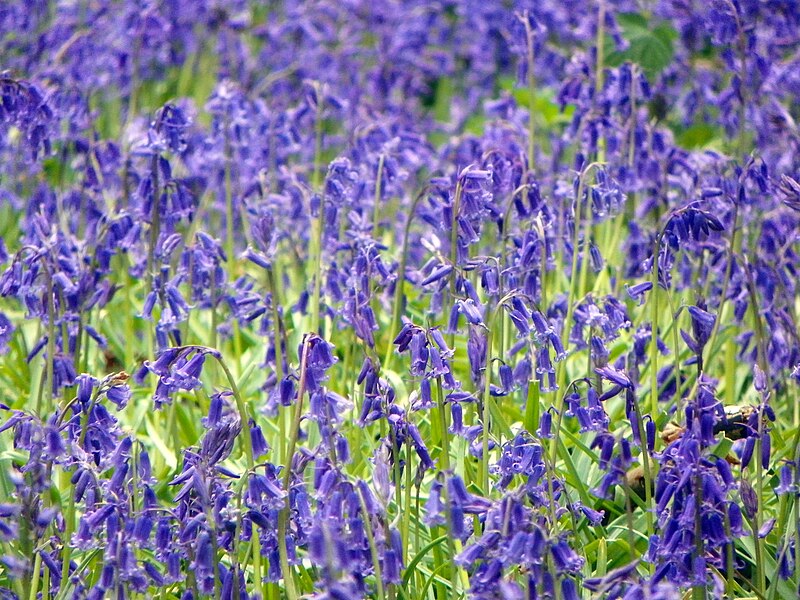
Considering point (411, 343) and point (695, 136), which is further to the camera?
point (695, 136)

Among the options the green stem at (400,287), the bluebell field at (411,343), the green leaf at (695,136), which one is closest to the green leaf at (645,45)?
the bluebell field at (411,343)

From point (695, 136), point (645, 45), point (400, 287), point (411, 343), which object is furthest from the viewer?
point (695, 136)

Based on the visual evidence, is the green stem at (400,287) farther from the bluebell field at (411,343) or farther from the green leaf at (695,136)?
the green leaf at (695,136)

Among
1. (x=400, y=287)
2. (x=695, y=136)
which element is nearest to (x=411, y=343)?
(x=400, y=287)

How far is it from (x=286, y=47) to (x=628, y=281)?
5020 millimetres

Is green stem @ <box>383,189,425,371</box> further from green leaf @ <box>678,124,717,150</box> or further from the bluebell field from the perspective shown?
green leaf @ <box>678,124,717,150</box>

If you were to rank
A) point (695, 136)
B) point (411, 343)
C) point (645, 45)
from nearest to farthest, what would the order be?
point (411, 343) < point (645, 45) < point (695, 136)

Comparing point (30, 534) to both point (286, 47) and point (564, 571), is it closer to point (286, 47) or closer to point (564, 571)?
point (564, 571)

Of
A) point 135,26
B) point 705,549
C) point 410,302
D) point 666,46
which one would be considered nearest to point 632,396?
point 705,549

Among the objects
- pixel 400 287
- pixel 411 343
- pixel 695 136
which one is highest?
pixel 411 343

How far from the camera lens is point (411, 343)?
3.36 metres

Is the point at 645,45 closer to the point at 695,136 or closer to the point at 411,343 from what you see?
the point at 695,136

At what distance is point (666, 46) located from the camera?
21.9 ft

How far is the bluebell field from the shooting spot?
305 cm
